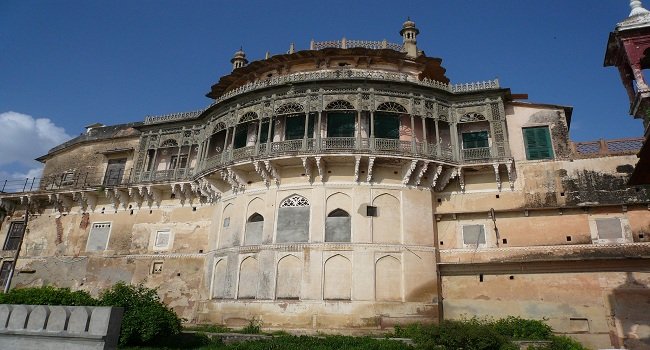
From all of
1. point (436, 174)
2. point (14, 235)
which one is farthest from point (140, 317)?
point (14, 235)

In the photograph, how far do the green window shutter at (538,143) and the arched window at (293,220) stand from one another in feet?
33.4

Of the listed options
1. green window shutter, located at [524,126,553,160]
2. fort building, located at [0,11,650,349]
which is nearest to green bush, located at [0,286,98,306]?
fort building, located at [0,11,650,349]

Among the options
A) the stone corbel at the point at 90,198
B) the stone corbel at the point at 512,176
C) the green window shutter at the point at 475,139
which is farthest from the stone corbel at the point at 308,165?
the stone corbel at the point at 90,198

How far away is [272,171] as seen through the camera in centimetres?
1958

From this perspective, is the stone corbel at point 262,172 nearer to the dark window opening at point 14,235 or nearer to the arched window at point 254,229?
the arched window at point 254,229

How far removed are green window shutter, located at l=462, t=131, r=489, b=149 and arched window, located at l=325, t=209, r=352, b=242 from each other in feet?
22.0

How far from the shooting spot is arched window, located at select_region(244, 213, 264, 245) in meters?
19.4

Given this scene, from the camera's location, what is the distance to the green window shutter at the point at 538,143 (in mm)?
19625

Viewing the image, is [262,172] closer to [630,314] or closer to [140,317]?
[140,317]

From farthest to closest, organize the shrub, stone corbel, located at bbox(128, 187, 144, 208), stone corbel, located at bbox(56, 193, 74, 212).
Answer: stone corbel, located at bbox(56, 193, 74, 212) → stone corbel, located at bbox(128, 187, 144, 208) → the shrub

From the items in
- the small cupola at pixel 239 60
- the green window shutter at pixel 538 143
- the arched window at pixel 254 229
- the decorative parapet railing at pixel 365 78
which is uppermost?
the small cupola at pixel 239 60

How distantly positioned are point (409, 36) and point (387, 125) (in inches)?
306

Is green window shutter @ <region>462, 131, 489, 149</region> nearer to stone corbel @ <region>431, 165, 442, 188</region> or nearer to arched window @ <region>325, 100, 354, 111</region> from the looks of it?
stone corbel @ <region>431, 165, 442, 188</region>

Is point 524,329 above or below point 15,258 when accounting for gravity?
below
